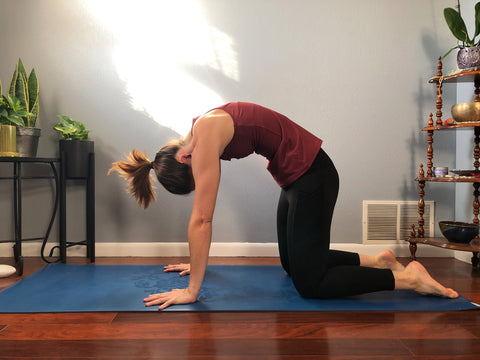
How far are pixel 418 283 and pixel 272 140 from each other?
868mm

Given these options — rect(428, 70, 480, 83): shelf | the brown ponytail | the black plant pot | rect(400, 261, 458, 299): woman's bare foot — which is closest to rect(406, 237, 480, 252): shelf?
rect(400, 261, 458, 299): woman's bare foot

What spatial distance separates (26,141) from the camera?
228 cm

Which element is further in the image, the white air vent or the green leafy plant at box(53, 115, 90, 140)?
the white air vent

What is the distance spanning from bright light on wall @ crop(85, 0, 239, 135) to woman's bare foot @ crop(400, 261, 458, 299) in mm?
1609

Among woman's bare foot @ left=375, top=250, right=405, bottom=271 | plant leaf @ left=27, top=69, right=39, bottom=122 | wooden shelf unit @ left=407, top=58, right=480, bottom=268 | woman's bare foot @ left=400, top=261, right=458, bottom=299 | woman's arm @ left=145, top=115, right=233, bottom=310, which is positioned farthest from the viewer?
plant leaf @ left=27, top=69, right=39, bottom=122

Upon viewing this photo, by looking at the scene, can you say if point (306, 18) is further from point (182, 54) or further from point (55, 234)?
point (55, 234)

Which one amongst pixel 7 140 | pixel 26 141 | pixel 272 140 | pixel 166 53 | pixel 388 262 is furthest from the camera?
pixel 166 53

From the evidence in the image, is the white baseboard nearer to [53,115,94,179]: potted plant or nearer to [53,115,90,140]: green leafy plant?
[53,115,94,179]: potted plant

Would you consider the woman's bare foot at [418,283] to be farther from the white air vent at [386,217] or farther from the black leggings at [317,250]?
the white air vent at [386,217]

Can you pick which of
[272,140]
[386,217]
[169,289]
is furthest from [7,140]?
[386,217]

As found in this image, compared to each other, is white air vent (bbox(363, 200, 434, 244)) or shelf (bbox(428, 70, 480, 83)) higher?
shelf (bbox(428, 70, 480, 83))

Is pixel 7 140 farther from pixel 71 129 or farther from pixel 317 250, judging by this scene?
pixel 317 250

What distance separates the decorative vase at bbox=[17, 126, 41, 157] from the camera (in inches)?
88.7

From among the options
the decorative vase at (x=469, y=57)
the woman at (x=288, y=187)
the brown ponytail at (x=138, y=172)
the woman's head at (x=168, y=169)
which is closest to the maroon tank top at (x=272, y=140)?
the woman at (x=288, y=187)
